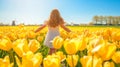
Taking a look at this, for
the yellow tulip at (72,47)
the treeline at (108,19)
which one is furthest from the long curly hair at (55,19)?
the treeline at (108,19)

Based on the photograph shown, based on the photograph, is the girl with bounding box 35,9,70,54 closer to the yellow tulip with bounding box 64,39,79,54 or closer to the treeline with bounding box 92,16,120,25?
the yellow tulip with bounding box 64,39,79,54

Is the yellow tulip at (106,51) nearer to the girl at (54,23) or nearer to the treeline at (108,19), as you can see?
the girl at (54,23)

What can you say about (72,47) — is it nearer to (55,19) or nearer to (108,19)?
(55,19)

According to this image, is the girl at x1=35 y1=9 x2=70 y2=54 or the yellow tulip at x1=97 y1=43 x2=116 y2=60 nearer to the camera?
the yellow tulip at x1=97 y1=43 x2=116 y2=60

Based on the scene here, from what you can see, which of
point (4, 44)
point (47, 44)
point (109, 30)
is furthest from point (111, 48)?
point (47, 44)

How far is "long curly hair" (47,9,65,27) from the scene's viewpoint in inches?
398

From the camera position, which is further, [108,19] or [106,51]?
[108,19]

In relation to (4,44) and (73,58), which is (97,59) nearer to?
(73,58)

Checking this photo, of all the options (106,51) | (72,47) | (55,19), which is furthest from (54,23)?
(106,51)

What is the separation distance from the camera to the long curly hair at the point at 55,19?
1012cm

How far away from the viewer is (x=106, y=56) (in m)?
2.11

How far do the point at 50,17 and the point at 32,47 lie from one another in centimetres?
730

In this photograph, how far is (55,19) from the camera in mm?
10086

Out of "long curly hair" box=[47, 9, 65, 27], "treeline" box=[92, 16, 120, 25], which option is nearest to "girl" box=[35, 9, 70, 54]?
"long curly hair" box=[47, 9, 65, 27]
